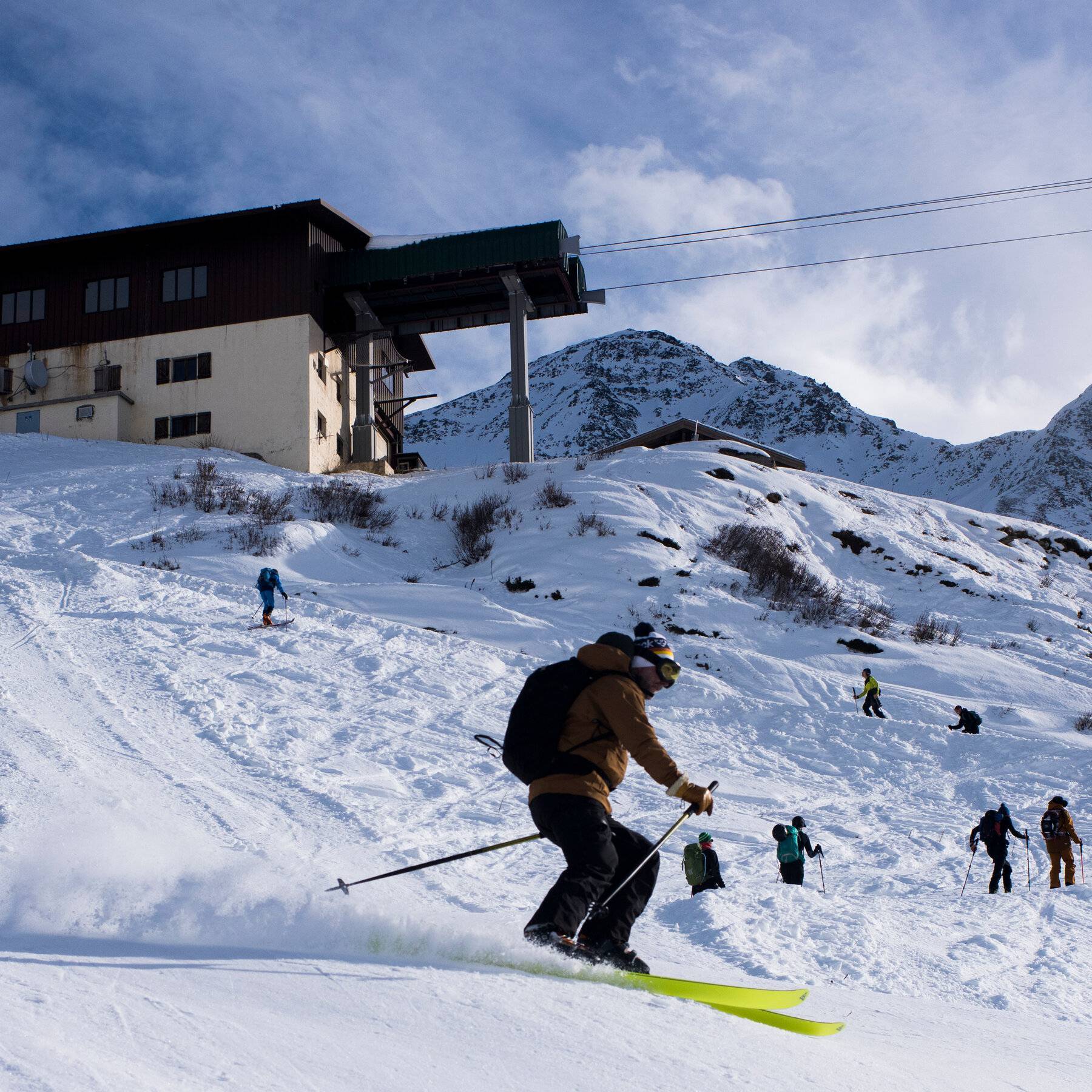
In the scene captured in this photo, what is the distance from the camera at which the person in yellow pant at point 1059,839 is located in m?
9.46

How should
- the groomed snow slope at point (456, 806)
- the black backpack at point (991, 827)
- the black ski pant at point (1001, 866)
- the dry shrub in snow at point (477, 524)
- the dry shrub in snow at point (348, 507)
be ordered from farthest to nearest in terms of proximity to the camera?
the dry shrub in snow at point (348, 507), the dry shrub in snow at point (477, 524), the black backpack at point (991, 827), the black ski pant at point (1001, 866), the groomed snow slope at point (456, 806)

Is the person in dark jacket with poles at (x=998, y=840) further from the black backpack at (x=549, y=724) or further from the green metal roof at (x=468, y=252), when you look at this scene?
the green metal roof at (x=468, y=252)

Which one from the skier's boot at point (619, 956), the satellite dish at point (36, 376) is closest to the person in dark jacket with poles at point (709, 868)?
the skier's boot at point (619, 956)

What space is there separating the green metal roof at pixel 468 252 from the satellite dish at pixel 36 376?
9386mm

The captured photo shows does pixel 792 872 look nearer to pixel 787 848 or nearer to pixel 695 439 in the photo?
pixel 787 848

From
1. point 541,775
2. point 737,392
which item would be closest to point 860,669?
point 541,775

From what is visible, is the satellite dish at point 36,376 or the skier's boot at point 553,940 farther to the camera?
the satellite dish at point 36,376

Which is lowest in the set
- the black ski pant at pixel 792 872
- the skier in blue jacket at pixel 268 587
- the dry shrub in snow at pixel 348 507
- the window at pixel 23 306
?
the black ski pant at pixel 792 872

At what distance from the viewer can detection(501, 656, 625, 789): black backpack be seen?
14.4 ft

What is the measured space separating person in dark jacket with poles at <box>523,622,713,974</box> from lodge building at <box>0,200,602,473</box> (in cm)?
2521

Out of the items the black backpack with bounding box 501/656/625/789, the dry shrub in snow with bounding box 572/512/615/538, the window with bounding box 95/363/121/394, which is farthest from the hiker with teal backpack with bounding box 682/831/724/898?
the window with bounding box 95/363/121/394

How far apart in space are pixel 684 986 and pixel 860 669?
13.9 metres

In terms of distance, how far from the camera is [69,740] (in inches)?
346

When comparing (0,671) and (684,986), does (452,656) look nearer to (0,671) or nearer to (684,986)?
(0,671)
